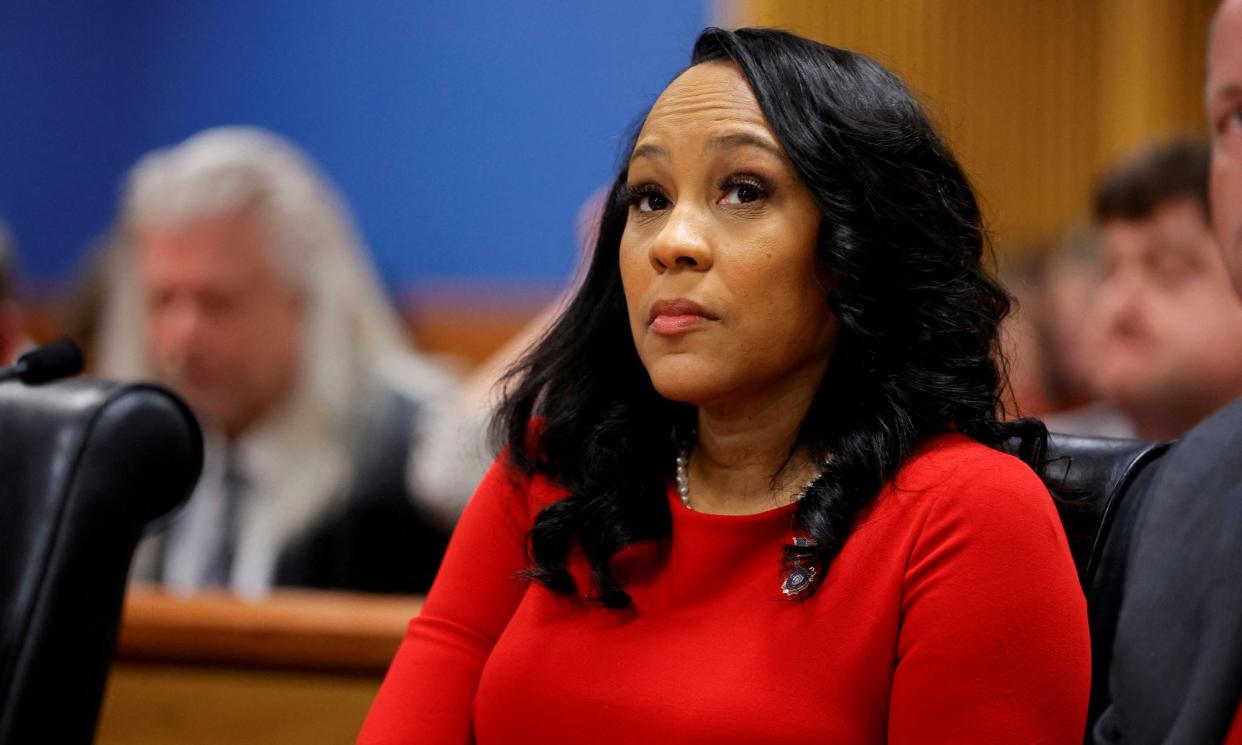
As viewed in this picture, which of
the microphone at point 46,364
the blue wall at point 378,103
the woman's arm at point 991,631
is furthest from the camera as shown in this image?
the blue wall at point 378,103

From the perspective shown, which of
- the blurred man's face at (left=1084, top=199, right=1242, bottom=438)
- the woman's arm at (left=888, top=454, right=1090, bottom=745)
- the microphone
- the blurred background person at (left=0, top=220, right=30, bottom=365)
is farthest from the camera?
the blurred background person at (left=0, top=220, right=30, bottom=365)

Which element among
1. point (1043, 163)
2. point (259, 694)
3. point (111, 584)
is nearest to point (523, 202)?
point (1043, 163)

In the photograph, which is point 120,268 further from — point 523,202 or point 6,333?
point 523,202

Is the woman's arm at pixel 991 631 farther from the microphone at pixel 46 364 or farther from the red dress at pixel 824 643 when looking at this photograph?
the microphone at pixel 46 364

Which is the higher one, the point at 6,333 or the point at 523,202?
the point at 6,333

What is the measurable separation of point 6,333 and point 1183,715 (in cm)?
204

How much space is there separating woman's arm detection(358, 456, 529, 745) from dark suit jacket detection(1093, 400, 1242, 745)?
52 cm

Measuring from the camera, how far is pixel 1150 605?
1186 mm

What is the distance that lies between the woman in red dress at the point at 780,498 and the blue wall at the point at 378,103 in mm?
2739

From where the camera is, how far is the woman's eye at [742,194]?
120 centimetres

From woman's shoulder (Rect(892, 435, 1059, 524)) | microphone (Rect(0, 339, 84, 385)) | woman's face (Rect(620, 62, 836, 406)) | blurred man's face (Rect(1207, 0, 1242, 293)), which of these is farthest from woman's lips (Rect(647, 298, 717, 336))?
microphone (Rect(0, 339, 84, 385))

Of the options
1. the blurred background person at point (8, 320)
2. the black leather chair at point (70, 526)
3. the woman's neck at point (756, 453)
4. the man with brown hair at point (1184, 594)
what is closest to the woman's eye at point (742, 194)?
the woman's neck at point (756, 453)

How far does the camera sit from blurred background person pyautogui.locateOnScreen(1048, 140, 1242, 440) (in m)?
2.11

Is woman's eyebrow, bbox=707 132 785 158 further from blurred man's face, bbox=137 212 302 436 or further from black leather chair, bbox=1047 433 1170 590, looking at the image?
blurred man's face, bbox=137 212 302 436
